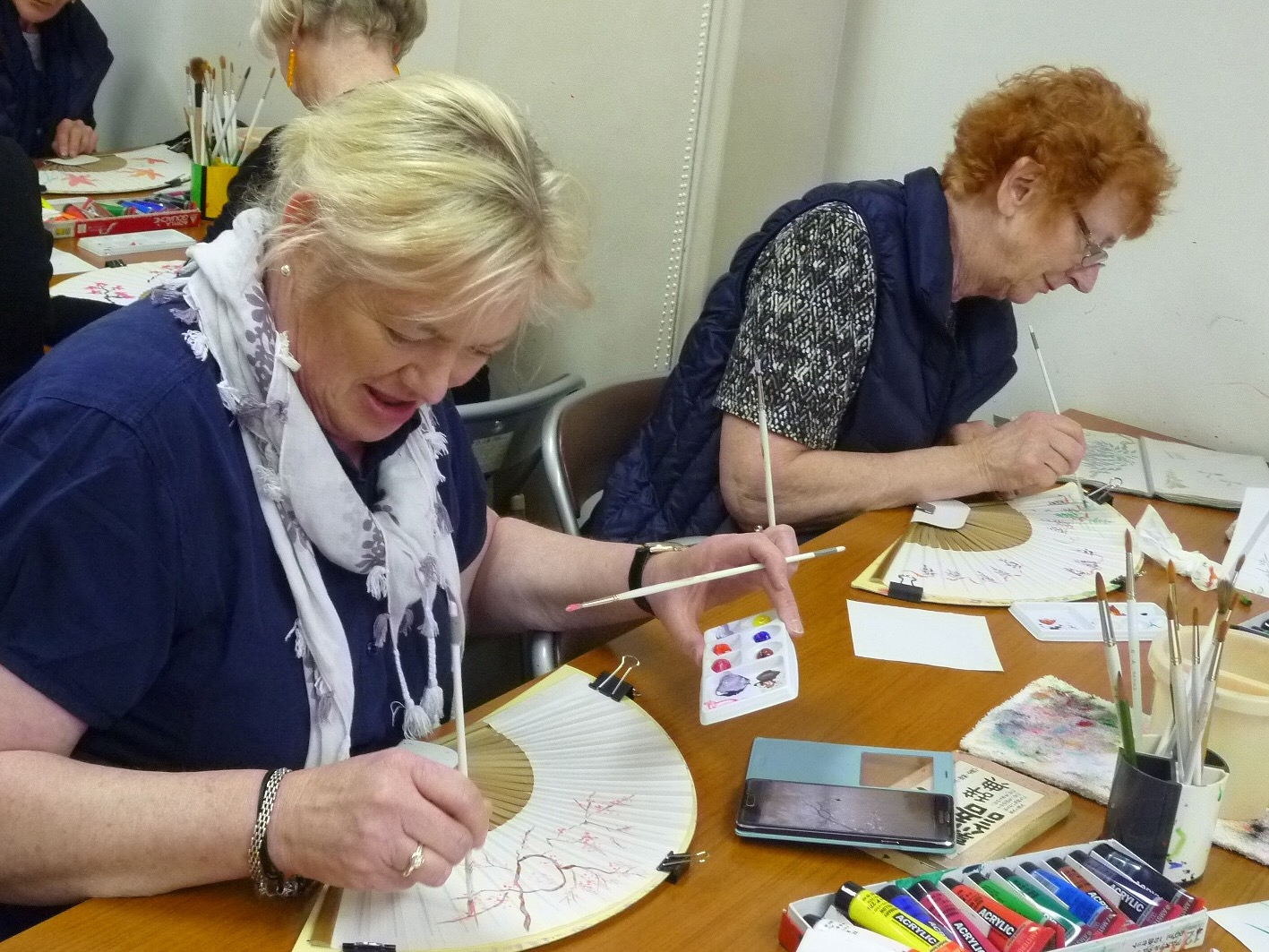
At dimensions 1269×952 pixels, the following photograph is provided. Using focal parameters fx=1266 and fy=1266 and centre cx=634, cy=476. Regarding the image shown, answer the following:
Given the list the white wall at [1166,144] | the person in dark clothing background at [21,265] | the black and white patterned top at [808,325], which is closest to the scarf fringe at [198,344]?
the black and white patterned top at [808,325]

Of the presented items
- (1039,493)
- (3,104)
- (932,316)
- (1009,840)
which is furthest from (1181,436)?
(3,104)

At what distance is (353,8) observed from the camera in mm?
2250

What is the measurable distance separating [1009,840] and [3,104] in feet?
11.0

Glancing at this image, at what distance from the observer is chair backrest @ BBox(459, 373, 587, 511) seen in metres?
1.88

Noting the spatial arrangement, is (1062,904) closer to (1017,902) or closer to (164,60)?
(1017,902)

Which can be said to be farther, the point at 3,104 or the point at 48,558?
the point at 3,104

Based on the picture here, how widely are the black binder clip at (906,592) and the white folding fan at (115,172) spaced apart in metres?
2.19

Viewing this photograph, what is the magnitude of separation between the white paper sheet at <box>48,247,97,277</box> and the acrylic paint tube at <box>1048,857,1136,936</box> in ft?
6.90

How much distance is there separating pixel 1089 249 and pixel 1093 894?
121 centimetres

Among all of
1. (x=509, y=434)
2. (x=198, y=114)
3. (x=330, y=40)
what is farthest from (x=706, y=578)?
(x=198, y=114)

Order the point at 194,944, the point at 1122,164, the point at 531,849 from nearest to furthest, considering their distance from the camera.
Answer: the point at 194,944
the point at 531,849
the point at 1122,164

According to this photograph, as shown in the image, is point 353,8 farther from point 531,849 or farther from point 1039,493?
point 531,849

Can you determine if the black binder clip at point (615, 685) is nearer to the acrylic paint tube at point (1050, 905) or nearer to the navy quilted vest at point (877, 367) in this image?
the acrylic paint tube at point (1050, 905)

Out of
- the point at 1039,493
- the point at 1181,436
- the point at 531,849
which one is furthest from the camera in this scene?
the point at 1181,436
